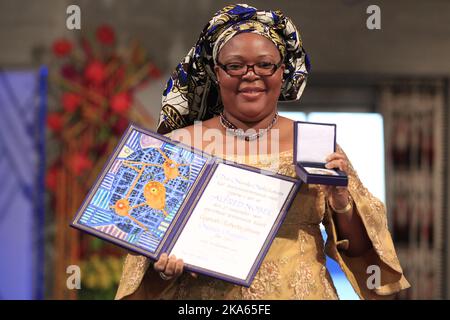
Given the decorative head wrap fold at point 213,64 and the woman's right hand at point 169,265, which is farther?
the decorative head wrap fold at point 213,64

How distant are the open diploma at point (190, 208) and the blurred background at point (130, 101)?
3554 mm

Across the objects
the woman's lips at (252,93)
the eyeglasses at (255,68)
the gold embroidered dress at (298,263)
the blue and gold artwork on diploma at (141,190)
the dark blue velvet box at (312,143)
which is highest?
the eyeglasses at (255,68)

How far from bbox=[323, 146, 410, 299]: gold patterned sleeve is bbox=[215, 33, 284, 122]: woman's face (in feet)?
0.82

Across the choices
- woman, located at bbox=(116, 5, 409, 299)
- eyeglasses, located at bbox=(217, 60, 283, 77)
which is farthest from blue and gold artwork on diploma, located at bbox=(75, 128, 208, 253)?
eyeglasses, located at bbox=(217, 60, 283, 77)

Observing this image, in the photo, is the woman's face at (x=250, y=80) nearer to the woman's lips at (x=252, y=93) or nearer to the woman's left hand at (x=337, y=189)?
the woman's lips at (x=252, y=93)

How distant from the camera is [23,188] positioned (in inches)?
226

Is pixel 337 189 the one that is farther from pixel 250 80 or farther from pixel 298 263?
pixel 250 80

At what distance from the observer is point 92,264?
5.73 metres

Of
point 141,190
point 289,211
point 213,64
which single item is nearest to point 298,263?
point 289,211

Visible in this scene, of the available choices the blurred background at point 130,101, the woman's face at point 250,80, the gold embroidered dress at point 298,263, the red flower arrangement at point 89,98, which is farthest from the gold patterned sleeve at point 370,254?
the red flower arrangement at point 89,98

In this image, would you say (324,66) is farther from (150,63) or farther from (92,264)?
(92,264)

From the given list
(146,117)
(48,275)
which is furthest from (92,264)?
(146,117)

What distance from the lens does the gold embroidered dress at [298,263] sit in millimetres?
2213

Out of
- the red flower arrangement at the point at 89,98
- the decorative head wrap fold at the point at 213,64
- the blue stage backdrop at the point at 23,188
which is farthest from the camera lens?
the red flower arrangement at the point at 89,98
